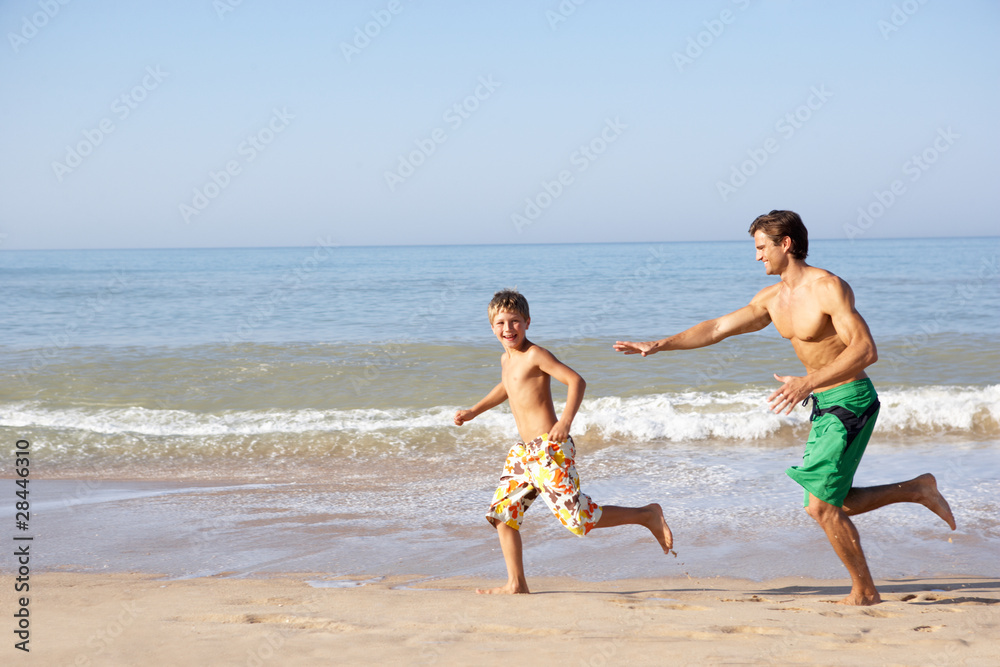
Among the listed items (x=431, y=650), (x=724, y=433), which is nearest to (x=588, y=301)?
(x=724, y=433)

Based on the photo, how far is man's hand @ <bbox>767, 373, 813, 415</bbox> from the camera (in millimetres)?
3293

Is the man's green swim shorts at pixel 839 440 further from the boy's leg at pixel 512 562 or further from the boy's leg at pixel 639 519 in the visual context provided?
the boy's leg at pixel 512 562

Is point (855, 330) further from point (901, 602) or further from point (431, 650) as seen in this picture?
point (431, 650)

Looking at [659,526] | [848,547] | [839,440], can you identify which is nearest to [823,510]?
[848,547]

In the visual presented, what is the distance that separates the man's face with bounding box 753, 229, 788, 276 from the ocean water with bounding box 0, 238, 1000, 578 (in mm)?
1688

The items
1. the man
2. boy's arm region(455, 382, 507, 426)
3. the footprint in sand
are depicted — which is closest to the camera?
the footprint in sand

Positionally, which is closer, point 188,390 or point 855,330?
point 855,330

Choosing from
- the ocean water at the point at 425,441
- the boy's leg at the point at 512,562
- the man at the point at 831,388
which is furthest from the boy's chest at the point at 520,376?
the ocean water at the point at 425,441

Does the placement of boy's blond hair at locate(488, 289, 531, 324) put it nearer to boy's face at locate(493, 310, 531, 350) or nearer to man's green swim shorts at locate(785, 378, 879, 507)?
boy's face at locate(493, 310, 531, 350)

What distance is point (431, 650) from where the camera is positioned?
118 inches

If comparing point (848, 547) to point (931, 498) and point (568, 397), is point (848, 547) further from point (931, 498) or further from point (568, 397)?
point (568, 397)

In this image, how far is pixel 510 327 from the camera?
3988 mm

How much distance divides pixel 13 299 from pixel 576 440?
2375 cm

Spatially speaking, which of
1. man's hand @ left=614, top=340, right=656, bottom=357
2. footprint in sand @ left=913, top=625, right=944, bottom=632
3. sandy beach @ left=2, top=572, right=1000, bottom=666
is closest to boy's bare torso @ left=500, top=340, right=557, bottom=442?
man's hand @ left=614, top=340, right=656, bottom=357
